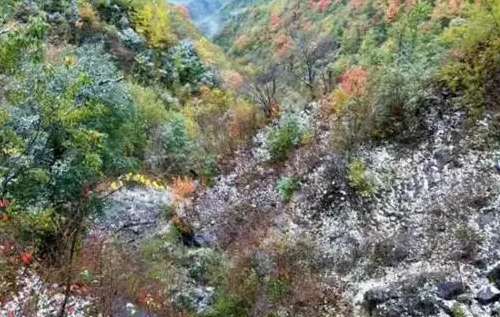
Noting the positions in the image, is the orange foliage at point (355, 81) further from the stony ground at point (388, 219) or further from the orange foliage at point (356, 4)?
the orange foliage at point (356, 4)

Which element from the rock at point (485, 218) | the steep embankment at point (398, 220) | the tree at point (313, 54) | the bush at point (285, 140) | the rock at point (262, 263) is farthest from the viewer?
the tree at point (313, 54)

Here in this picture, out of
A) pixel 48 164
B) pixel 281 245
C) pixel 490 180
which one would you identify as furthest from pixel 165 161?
pixel 490 180

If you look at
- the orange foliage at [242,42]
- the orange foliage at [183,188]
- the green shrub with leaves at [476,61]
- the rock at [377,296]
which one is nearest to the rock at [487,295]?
the rock at [377,296]

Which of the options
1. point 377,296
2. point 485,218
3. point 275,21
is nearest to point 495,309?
point 377,296

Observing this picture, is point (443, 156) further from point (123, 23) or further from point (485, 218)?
point (123, 23)

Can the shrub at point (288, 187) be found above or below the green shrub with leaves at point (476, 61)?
below

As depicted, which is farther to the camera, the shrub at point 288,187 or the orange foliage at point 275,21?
the orange foliage at point 275,21
